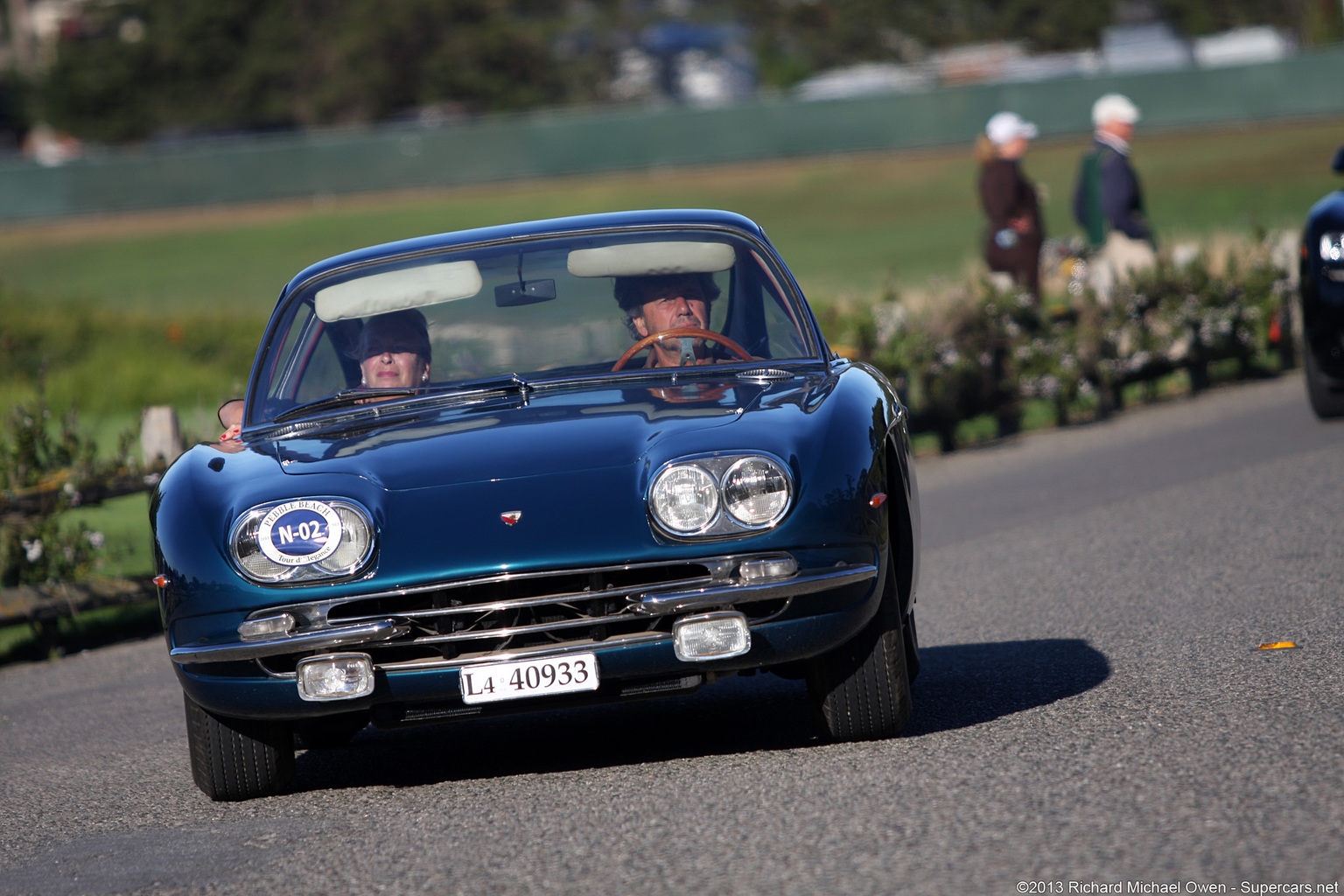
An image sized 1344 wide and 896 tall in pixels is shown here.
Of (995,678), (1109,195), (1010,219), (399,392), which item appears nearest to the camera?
(399,392)

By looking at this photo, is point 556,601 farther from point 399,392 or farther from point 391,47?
point 391,47

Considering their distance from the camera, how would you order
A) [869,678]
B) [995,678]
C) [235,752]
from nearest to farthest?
[869,678] → [235,752] → [995,678]

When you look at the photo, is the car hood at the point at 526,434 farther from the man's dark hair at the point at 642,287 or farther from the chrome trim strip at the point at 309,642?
the man's dark hair at the point at 642,287

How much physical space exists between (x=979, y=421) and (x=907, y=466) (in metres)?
9.44

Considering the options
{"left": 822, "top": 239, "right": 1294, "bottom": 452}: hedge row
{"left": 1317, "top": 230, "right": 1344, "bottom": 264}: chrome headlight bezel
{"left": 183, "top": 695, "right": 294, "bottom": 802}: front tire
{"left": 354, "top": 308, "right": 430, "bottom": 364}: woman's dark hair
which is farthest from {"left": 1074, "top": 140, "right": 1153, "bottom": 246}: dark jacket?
{"left": 183, "top": 695, "right": 294, "bottom": 802}: front tire

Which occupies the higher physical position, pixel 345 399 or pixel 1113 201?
pixel 345 399

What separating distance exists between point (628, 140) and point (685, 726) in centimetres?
4093

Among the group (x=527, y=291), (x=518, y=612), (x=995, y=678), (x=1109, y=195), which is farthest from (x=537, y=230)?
(x=1109, y=195)

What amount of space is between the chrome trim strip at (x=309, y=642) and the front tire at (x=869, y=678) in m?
1.11

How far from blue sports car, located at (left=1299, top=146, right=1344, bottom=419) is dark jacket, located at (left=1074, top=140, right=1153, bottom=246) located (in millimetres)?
3130

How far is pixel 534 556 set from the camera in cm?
411

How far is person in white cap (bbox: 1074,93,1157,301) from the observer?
45.1 feet

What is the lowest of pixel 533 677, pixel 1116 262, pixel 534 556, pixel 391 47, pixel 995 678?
pixel 995 678

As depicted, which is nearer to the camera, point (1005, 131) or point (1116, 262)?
point (1005, 131)
